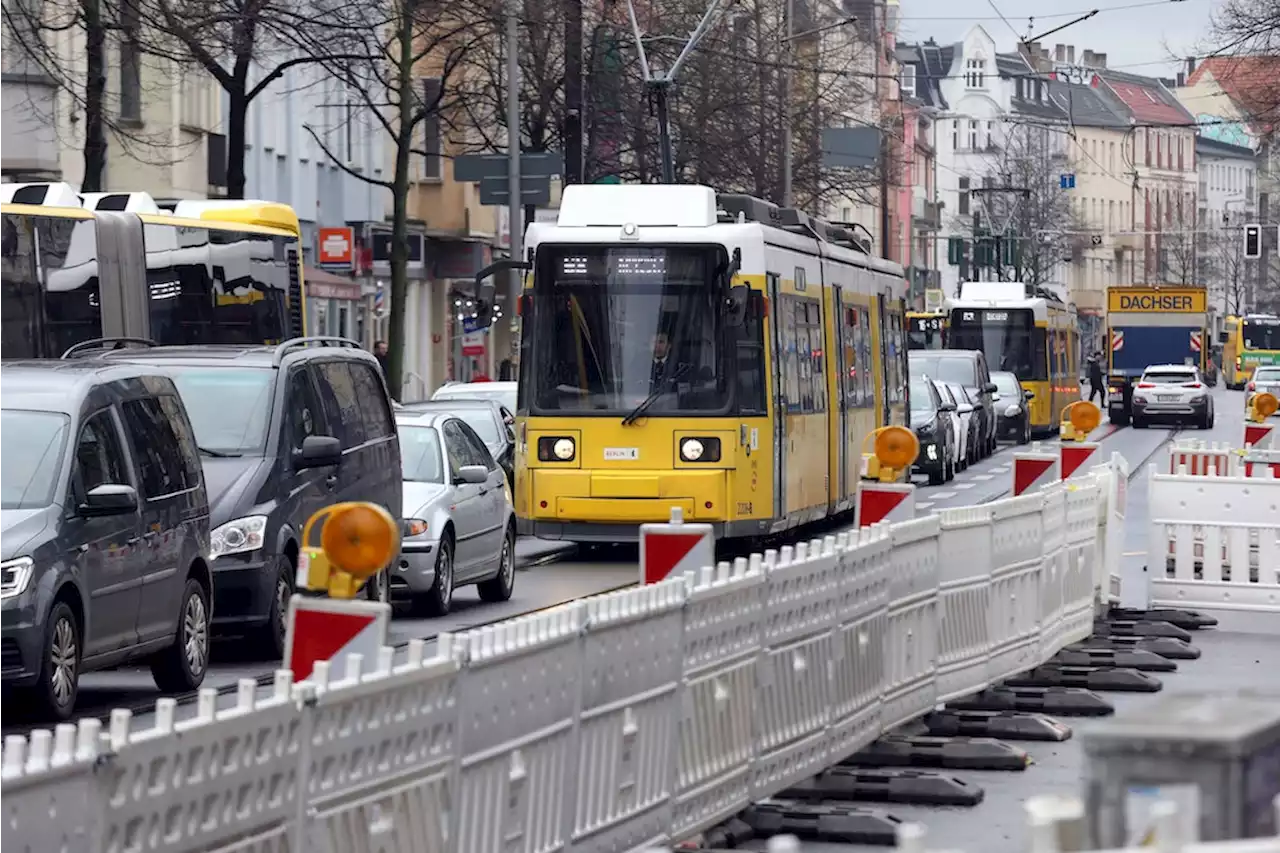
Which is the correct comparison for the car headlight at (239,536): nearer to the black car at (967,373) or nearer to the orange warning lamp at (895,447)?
the orange warning lamp at (895,447)

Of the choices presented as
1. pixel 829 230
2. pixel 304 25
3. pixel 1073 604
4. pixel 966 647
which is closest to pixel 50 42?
pixel 304 25

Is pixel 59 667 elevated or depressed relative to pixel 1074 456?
depressed

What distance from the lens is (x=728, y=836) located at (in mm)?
9836

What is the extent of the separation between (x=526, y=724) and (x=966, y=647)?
251 inches

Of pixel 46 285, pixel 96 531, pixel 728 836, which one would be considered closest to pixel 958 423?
pixel 46 285

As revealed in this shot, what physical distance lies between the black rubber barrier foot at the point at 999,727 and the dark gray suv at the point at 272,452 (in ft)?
14.6

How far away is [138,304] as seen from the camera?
84.8ft

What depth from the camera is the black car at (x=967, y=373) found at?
157 feet

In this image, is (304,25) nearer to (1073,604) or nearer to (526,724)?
(1073,604)

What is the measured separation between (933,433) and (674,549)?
29.6m

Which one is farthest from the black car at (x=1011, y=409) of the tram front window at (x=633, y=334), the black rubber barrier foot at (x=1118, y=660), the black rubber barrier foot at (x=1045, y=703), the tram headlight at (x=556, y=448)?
the black rubber barrier foot at (x=1045, y=703)

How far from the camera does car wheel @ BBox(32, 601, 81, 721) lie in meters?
12.6

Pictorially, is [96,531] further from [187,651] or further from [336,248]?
[336,248]

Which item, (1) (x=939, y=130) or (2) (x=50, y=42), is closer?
(2) (x=50, y=42)
